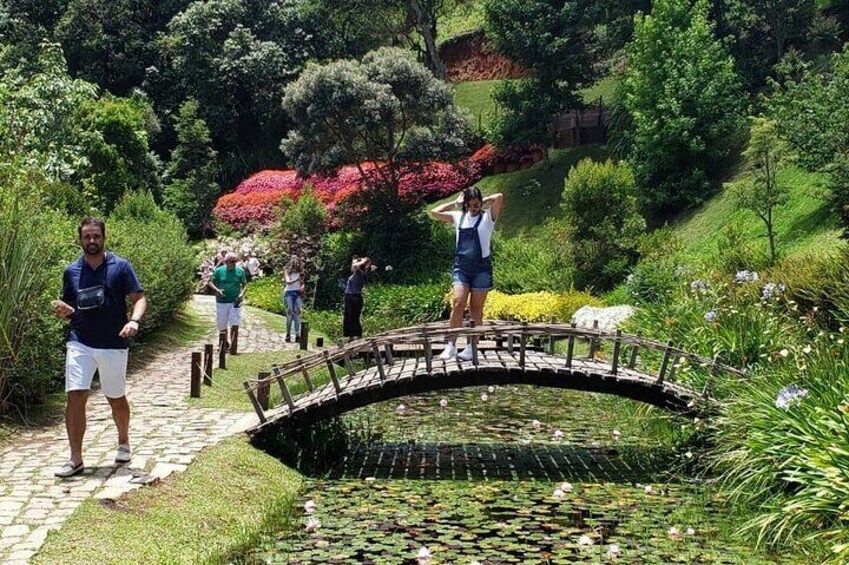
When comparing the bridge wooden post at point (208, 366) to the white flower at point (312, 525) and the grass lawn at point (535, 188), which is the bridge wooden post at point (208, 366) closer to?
the white flower at point (312, 525)

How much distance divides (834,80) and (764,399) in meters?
14.2

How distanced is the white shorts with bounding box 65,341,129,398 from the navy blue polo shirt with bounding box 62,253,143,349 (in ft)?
0.16

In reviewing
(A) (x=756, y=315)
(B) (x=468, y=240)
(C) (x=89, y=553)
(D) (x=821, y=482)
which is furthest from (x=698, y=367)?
(C) (x=89, y=553)

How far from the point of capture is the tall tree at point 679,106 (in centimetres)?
2502

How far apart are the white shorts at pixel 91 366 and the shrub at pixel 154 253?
785cm

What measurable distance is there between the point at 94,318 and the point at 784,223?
62.7ft

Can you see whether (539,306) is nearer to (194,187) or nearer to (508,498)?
(508,498)

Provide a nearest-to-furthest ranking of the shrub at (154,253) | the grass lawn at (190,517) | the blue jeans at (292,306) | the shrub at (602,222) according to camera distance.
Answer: the grass lawn at (190,517), the shrub at (154,253), the blue jeans at (292,306), the shrub at (602,222)

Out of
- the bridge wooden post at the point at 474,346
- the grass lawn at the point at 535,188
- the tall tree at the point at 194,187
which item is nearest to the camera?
the bridge wooden post at the point at 474,346

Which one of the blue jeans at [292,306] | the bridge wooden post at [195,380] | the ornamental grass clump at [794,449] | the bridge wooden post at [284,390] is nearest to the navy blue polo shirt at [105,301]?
the bridge wooden post at [284,390]

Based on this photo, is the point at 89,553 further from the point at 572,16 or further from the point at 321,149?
the point at 572,16

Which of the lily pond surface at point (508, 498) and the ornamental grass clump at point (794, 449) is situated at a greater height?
the ornamental grass clump at point (794, 449)

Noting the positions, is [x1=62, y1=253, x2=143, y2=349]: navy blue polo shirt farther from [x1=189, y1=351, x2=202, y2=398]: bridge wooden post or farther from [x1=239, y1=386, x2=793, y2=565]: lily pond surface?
[x1=189, y1=351, x2=202, y2=398]: bridge wooden post

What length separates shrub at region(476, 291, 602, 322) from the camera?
18953 millimetres
